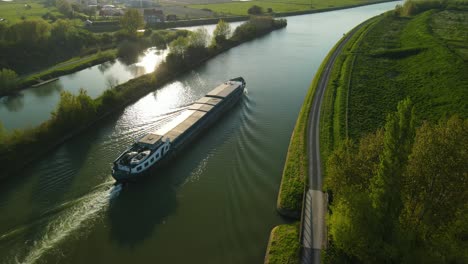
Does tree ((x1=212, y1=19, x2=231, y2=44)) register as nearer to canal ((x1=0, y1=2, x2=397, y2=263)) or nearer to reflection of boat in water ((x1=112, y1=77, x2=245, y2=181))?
reflection of boat in water ((x1=112, y1=77, x2=245, y2=181))

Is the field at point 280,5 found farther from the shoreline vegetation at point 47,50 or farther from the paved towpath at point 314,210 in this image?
the paved towpath at point 314,210

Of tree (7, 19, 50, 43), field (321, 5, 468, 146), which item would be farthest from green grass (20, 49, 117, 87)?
field (321, 5, 468, 146)

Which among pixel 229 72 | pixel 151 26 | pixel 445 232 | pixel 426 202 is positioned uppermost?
pixel 151 26

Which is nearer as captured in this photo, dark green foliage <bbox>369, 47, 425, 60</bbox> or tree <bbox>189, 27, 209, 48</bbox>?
dark green foliage <bbox>369, 47, 425, 60</bbox>

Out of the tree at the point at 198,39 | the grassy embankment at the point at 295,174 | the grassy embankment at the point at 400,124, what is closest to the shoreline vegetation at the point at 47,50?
the tree at the point at 198,39

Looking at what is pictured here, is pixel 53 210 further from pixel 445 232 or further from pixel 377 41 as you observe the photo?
pixel 377 41

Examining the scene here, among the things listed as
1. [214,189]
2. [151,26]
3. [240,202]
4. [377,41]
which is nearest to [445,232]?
[240,202]

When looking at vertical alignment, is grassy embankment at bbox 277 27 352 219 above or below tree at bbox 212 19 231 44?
below
